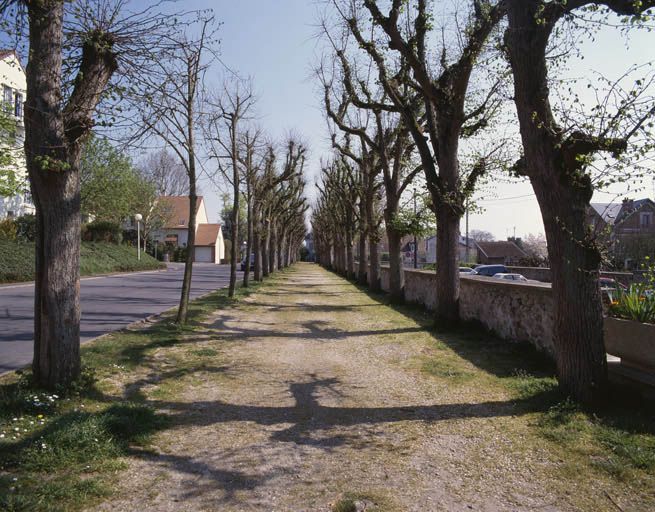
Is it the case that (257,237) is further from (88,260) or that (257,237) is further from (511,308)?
(511,308)

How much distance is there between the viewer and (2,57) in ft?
21.6

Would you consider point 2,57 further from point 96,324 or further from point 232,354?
point 96,324

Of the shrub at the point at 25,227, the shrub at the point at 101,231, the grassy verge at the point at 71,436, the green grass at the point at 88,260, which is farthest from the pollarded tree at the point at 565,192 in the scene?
the shrub at the point at 101,231

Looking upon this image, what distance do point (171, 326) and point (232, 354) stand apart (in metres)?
3.08

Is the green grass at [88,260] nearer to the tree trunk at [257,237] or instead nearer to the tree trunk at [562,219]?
the tree trunk at [257,237]

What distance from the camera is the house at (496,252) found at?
3066 inches

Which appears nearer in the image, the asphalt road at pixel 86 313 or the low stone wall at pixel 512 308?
the low stone wall at pixel 512 308

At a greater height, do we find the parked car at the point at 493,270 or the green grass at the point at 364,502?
the parked car at the point at 493,270

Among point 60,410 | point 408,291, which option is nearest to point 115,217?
point 408,291

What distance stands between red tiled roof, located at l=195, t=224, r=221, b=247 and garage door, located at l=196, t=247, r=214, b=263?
823mm

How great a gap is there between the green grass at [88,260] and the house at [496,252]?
163 feet

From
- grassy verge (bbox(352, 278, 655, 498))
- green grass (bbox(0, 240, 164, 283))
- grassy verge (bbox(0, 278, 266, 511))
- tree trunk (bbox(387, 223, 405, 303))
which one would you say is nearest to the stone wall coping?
grassy verge (bbox(352, 278, 655, 498))

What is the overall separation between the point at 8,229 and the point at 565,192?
29.6 metres

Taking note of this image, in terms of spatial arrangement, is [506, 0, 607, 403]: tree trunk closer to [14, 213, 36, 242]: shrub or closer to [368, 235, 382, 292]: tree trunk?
[368, 235, 382, 292]: tree trunk
